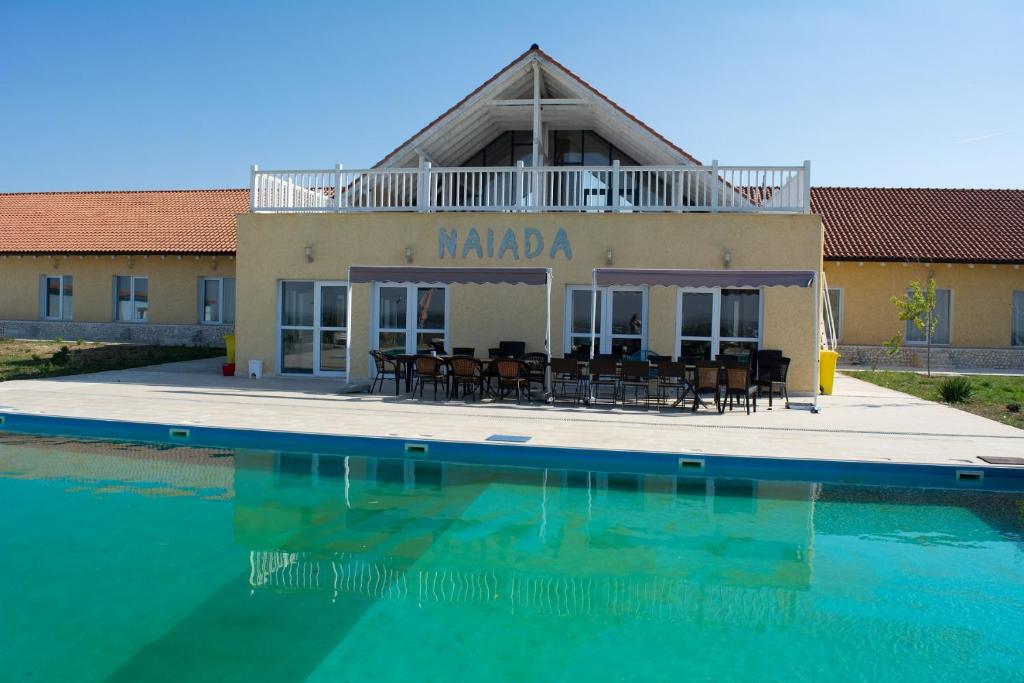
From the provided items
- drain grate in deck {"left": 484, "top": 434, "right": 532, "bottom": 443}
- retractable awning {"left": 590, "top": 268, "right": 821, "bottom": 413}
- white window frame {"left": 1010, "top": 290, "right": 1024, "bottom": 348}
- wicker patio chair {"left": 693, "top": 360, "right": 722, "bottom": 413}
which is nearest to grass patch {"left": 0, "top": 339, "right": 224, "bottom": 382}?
drain grate in deck {"left": 484, "top": 434, "right": 532, "bottom": 443}

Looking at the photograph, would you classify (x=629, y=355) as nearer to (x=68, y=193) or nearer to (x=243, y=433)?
(x=243, y=433)

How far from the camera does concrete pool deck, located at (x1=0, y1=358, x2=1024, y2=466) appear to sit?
1016 centimetres

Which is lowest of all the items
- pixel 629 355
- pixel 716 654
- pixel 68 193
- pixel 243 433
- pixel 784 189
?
pixel 716 654

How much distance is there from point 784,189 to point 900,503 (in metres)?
9.35

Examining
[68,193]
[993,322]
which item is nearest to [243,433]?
[993,322]

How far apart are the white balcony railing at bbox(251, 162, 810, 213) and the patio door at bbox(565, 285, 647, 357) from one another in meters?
1.81

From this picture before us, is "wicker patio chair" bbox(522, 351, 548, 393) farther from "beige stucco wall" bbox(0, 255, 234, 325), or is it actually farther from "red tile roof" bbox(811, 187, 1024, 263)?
"beige stucco wall" bbox(0, 255, 234, 325)

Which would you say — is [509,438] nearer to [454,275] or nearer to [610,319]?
[454,275]

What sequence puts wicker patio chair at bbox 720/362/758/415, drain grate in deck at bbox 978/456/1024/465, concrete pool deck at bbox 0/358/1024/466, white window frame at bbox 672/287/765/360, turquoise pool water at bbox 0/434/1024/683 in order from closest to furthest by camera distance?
1. turquoise pool water at bbox 0/434/1024/683
2. drain grate in deck at bbox 978/456/1024/465
3. concrete pool deck at bbox 0/358/1024/466
4. wicker patio chair at bbox 720/362/758/415
5. white window frame at bbox 672/287/765/360

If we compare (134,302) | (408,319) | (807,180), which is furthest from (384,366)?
(134,302)

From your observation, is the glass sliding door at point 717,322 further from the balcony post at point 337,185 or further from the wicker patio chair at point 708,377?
the balcony post at point 337,185

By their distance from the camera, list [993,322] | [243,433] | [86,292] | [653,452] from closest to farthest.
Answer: [653,452]
[243,433]
[993,322]
[86,292]

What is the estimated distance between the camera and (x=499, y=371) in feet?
46.7

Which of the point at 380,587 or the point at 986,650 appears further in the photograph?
the point at 380,587
